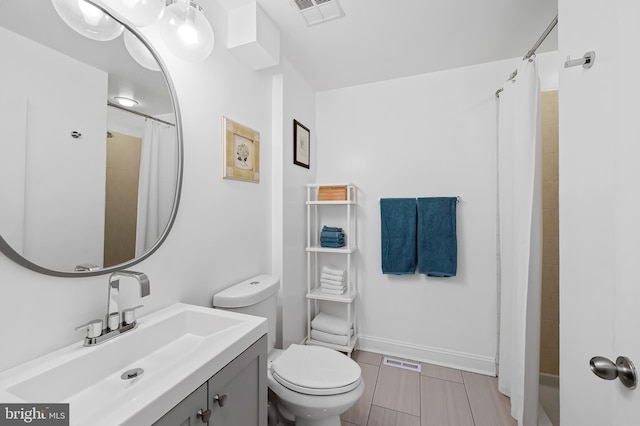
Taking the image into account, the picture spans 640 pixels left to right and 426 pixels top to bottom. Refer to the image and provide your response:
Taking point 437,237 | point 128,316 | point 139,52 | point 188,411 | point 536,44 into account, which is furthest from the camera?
point 437,237

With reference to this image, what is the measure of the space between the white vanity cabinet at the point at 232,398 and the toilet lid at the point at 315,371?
0.25m

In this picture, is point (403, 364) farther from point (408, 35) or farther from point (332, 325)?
point (408, 35)

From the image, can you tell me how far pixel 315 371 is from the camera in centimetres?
136

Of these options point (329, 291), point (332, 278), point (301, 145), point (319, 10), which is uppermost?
point (319, 10)

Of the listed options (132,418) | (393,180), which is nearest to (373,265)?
(393,180)

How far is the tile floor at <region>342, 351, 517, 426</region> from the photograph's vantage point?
160 cm

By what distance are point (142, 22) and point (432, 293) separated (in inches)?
94.8

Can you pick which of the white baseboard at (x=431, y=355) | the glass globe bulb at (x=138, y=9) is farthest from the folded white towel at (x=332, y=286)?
the glass globe bulb at (x=138, y=9)

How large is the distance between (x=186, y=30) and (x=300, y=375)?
1.61 metres

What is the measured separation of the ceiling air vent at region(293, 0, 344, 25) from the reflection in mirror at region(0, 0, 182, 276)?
0.89 meters

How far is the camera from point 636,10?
510 millimetres

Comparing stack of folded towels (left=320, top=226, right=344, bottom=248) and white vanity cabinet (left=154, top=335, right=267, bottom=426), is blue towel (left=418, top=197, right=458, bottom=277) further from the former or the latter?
white vanity cabinet (left=154, top=335, right=267, bottom=426)

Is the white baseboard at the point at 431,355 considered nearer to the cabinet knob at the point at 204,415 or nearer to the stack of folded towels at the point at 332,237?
the stack of folded towels at the point at 332,237

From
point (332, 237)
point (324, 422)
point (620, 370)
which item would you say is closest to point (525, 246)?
point (620, 370)
